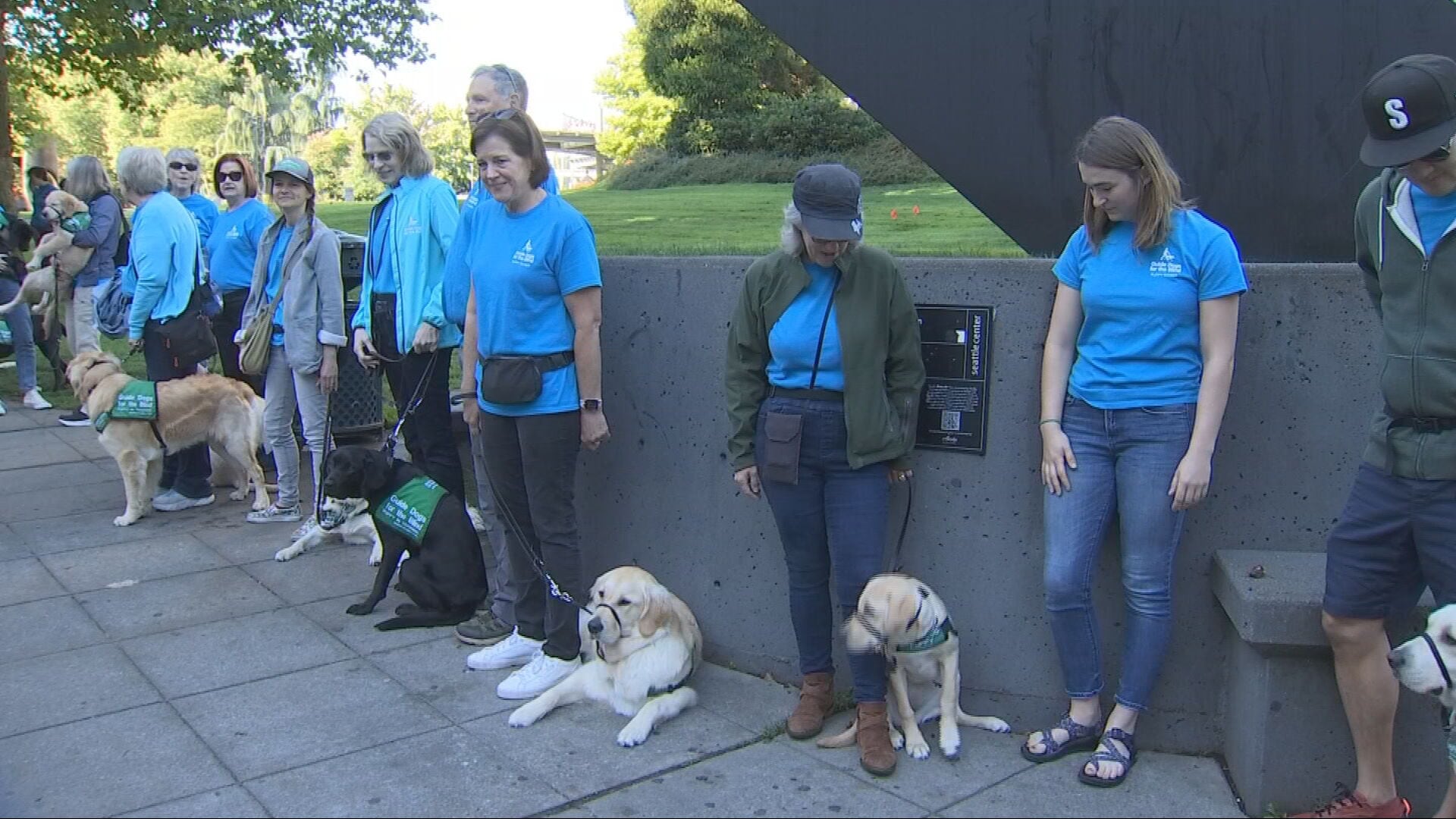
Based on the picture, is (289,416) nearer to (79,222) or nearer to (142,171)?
(142,171)

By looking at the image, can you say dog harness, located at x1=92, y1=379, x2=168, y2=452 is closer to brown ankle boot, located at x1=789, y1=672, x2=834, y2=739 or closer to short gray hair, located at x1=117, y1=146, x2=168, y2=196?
short gray hair, located at x1=117, y1=146, x2=168, y2=196

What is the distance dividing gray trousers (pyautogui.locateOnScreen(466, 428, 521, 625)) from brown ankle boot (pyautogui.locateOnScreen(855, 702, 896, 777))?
5.39ft

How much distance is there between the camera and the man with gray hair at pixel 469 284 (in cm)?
457

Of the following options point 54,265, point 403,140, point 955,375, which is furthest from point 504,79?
point 54,265

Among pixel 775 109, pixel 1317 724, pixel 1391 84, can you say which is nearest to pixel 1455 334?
pixel 1391 84

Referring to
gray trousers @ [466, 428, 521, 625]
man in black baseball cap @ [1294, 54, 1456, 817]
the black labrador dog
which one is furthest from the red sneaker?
the black labrador dog

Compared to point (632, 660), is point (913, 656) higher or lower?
higher

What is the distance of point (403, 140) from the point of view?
5.01m

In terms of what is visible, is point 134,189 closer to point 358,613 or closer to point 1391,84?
point 358,613

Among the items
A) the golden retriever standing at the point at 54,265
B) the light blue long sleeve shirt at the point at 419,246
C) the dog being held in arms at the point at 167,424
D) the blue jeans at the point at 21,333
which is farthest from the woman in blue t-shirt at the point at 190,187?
the light blue long sleeve shirt at the point at 419,246

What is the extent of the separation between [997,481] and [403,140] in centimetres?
297

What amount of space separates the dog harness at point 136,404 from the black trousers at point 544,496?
3129 millimetres

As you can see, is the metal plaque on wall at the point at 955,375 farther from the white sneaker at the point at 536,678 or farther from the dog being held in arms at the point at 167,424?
the dog being held in arms at the point at 167,424

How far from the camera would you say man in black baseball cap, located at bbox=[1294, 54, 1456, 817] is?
2.83 metres
